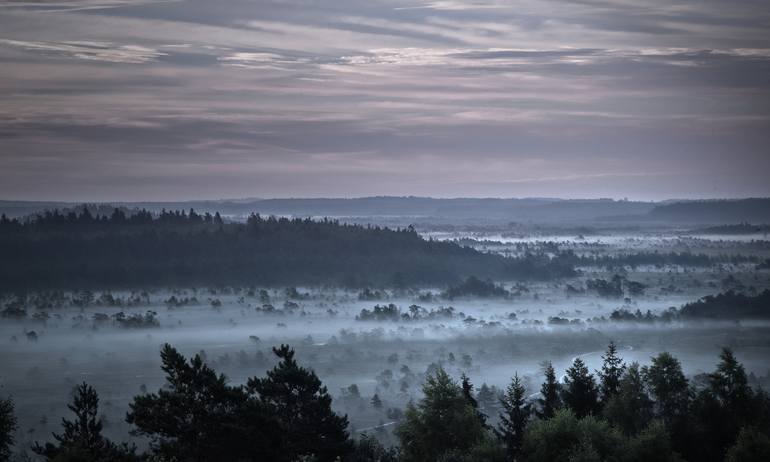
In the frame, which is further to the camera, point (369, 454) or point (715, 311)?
point (715, 311)

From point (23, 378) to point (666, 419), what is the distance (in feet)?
287

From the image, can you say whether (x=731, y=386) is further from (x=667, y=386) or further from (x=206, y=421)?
(x=206, y=421)

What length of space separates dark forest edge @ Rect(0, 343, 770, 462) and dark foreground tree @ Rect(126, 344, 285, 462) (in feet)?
0.15

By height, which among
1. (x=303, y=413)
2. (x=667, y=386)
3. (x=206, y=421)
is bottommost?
(x=303, y=413)

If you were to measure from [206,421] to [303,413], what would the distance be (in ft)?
30.1

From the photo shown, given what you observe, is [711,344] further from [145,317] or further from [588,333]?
[145,317]

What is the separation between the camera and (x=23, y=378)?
396 feet

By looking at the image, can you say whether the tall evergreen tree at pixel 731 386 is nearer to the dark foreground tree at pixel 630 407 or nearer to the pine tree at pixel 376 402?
the dark foreground tree at pixel 630 407

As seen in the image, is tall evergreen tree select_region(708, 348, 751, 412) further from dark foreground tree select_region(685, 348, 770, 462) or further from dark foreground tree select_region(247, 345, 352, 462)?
dark foreground tree select_region(247, 345, 352, 462)

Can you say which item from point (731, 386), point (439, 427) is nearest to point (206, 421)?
point (439, 427)

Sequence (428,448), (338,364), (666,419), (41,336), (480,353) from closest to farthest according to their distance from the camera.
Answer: (428,448) < (666,419) < (338,364) < (480,353) < (41,336)

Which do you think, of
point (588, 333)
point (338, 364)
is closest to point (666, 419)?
point (338, 364)

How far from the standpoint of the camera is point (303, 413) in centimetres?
5134

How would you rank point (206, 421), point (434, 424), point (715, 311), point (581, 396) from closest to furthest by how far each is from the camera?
point (206, 421)
point (434, 424)
point (581, 396)
point (715, 311)
